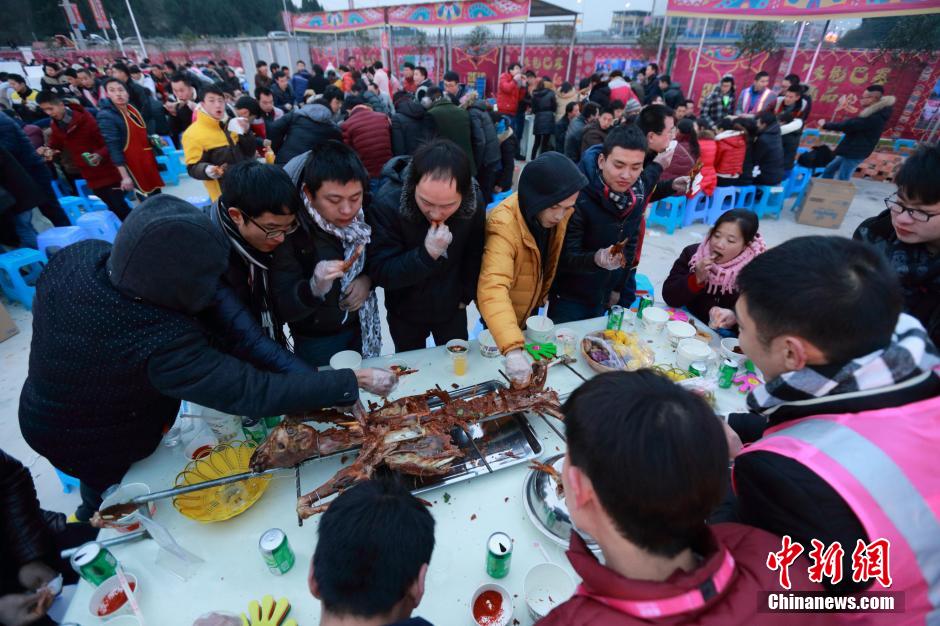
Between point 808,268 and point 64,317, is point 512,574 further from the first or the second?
point 64,317

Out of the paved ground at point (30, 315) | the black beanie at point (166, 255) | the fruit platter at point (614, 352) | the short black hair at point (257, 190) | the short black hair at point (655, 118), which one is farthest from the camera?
the short black hair at point (655, 118)

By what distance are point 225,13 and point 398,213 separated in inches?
1866

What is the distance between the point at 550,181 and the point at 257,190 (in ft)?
4.76

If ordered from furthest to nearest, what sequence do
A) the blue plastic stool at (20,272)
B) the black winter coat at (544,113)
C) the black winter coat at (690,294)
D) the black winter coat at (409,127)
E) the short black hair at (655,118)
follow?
the black winter coat at (544,113) < the black winter coat at (409,127) < the blue plastic stool at (20,272) < the short black hair at (655,118) < the black winter coat at (690,294)

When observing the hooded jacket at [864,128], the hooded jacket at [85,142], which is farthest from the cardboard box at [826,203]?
the hooded jacket at [85,142]

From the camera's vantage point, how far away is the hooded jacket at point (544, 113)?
929 cm

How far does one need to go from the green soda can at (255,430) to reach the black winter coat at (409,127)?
446 cm

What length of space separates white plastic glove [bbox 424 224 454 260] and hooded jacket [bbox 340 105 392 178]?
3.35m

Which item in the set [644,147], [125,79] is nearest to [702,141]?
[644,147]

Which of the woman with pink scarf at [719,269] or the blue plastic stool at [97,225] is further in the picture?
the blue plastic stool at [97,225]

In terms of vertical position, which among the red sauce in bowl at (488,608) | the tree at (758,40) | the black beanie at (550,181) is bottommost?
the red sauce in bowl at (488,608)

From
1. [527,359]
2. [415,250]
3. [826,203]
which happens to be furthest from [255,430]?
[826,203]

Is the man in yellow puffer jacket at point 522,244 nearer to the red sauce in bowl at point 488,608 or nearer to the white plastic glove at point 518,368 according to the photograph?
the white plastic glove at point 518,368

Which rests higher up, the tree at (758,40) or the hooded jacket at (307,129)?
the tree at (758,40)
